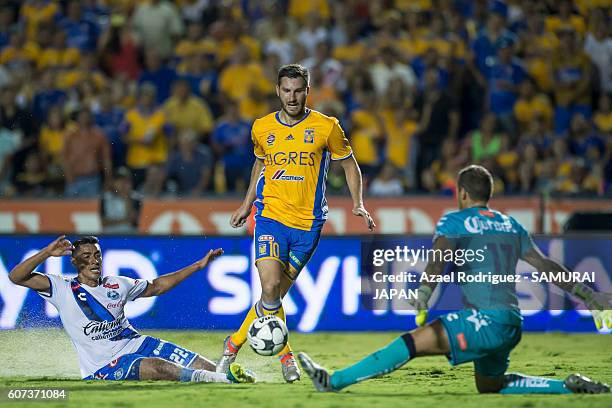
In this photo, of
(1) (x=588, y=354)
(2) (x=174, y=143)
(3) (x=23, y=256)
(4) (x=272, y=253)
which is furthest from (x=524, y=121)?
(4) (x=272, y=253)

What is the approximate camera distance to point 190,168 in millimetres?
16391

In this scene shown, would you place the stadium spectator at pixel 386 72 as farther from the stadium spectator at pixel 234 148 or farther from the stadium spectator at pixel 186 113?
the stadium spectator at pixel 186 113

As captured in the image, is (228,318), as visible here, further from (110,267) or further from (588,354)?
(588,354)

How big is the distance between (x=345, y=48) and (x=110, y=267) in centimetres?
674

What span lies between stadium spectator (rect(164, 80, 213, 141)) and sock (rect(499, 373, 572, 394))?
946 cm

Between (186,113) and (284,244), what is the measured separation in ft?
26.4

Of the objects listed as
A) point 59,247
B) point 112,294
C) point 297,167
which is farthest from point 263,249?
point 59,247

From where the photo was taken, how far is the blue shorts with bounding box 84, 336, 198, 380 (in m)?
9.04

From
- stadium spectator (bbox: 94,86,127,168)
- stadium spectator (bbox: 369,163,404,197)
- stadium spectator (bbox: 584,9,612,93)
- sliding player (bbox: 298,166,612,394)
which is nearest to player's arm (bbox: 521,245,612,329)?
sliding player (bbox: 298,166,612,394)

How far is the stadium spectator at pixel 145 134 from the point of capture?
16750 millimetres

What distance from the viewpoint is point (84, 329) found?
356 inches

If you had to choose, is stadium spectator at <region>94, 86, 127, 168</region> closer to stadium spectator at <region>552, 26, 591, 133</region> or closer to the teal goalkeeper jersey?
stadium spectator at <region>552, 26, 591, 133</region>

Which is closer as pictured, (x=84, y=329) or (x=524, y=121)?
(x=84, y=329)

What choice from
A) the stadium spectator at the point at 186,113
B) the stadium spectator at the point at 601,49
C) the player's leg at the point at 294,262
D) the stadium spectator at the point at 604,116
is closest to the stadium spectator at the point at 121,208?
the stadium spectator at the point at 186,113
